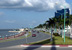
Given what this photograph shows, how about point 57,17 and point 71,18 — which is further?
point 71,18

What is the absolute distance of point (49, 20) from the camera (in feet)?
239

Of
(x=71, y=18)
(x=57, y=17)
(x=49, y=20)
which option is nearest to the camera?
(x=49, y=20)

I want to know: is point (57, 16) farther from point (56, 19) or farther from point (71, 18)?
point (71, 18)

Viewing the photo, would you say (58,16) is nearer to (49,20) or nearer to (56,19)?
(56,19)

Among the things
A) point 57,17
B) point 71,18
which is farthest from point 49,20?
point 71,18

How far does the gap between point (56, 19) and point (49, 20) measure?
14532 mm

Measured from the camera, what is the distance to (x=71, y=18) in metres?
91.2

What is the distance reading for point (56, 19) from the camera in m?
86.7

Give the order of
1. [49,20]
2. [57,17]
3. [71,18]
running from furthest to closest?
[71,18]
[57,17]
[49,20]

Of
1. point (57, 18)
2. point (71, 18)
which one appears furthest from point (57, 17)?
point (71, 18)

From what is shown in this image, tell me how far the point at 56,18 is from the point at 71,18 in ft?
32.3

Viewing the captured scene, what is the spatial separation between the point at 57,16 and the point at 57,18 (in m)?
1.17

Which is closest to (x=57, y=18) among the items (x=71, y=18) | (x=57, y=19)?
(x=57, y=19)

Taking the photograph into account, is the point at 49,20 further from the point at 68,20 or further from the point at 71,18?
the point at 71,18
